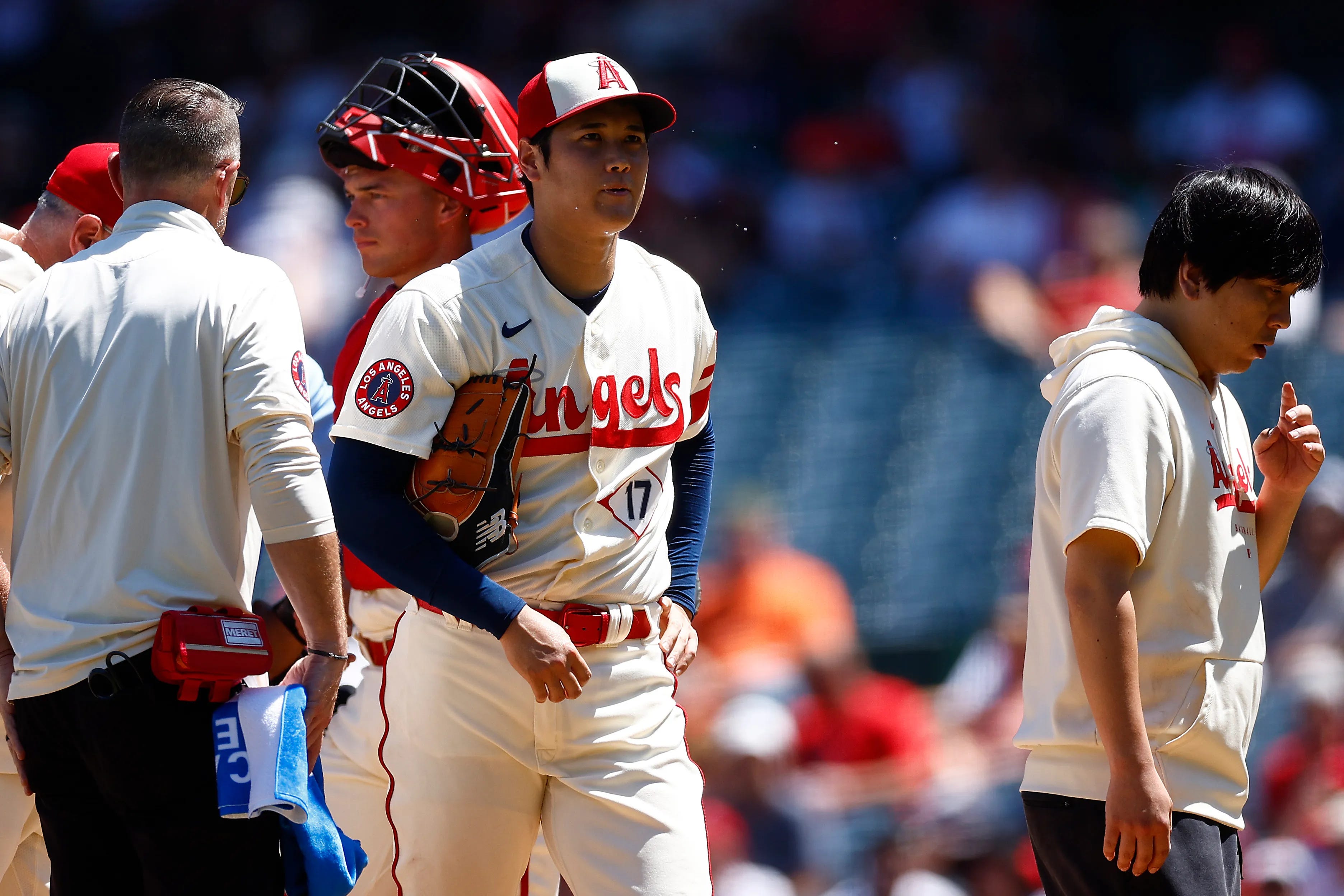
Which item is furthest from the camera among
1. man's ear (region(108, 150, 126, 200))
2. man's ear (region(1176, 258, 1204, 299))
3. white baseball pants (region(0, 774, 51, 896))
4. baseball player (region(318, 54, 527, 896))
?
baseball player (region(318, 54, 527, 896))

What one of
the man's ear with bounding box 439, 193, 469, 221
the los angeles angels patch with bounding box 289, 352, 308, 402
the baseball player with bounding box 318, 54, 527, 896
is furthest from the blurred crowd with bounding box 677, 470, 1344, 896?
the los angeles angels patch with bounding box 289, 352, 308, 402

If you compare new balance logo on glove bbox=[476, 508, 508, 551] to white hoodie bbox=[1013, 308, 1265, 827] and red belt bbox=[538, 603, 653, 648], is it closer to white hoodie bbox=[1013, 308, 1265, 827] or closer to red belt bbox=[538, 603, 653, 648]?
red belt bbox=[538, 603, 653, 648]

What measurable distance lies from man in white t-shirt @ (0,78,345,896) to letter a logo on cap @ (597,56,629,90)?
72 cm

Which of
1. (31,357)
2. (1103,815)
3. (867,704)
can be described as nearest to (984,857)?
(867,704)

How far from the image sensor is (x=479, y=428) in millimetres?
2621

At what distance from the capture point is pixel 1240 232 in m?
2.53

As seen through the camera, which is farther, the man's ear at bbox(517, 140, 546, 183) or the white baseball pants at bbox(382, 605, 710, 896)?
the man's ear at bbox(517, 140, 546, 183)

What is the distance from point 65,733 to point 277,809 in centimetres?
38

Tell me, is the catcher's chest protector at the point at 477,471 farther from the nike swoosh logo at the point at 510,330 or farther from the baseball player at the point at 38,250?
the baseball player at the point at 38,250

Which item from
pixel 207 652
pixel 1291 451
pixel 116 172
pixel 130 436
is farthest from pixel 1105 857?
pixel 116 172

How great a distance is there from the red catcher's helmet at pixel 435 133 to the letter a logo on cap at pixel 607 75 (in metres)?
0.61

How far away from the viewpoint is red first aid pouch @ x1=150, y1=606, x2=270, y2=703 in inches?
94.0

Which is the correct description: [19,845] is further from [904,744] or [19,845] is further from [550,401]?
[904,744]

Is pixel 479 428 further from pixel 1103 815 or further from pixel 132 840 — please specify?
pixel 1103 815
